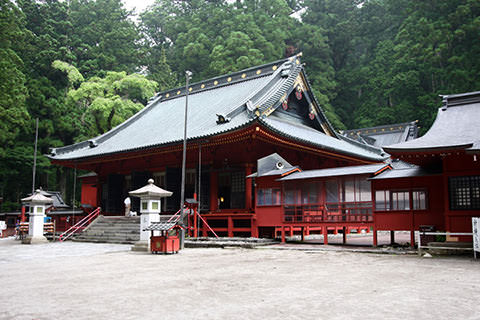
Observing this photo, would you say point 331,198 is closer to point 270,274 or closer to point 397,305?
point 270,274

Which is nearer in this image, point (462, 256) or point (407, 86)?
point (462, 256)

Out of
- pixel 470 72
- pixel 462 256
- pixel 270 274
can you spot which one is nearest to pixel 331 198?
pixel 462 256

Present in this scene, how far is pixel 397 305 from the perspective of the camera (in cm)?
565

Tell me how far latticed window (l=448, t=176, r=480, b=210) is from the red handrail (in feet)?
58.0

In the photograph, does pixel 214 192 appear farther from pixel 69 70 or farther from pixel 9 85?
pixel 69 70

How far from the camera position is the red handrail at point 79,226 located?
21.5m

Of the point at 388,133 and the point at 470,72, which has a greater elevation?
the point at 470,72

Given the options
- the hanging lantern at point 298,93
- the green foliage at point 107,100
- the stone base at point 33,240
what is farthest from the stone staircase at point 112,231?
the green foliage at point 107,100

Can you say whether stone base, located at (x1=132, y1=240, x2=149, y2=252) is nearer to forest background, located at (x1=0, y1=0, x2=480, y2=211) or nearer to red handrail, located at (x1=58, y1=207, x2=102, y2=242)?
red handrail, located at (x1=58, y1=207, x2=102, y2=242)

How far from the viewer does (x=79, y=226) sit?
2272 centimetres

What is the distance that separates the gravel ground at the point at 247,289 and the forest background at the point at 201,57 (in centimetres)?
2010

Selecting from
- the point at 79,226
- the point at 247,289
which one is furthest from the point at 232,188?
the point at 247,289

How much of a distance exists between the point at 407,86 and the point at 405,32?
6.46m

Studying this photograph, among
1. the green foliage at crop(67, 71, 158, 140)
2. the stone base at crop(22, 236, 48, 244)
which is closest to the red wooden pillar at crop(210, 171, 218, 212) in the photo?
the stone base at crop(22, 236, 48, 244)
